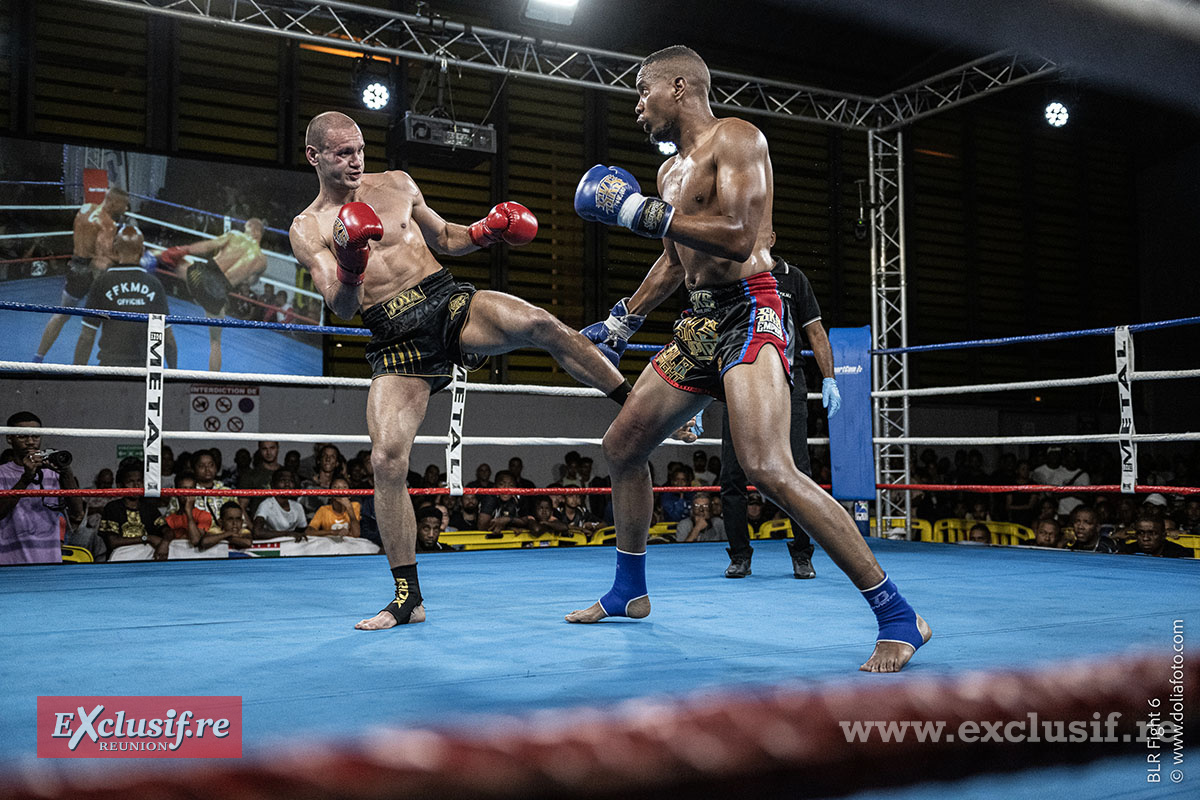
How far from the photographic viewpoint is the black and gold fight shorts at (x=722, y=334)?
6.42 ft

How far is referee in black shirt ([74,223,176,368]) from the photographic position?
6.58 metres

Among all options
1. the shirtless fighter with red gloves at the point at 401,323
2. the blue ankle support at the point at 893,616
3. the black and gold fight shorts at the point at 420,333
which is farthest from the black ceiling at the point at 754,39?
the blue ankle support at the point at 893,616

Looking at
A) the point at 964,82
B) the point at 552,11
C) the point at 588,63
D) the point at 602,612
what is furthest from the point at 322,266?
the point at 964,82

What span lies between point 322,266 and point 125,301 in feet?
16.5

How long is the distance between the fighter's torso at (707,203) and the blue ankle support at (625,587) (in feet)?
2.20

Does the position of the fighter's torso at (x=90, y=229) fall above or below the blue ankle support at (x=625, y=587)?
above

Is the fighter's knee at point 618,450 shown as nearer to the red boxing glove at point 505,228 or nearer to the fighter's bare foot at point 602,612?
the fighter's bare foot at point 602,612

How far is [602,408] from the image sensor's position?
833 cm

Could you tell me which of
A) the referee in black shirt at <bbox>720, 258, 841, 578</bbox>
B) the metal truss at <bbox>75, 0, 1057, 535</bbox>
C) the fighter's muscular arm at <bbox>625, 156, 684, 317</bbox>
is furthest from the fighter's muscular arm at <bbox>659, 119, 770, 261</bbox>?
the metal truss at <bbox>75, 0, 1057, 535</bbox>

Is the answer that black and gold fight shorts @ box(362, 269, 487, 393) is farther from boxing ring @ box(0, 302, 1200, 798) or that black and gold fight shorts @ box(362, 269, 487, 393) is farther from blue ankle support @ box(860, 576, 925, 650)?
blue ankle support @ box(860, 576, 925, 650)

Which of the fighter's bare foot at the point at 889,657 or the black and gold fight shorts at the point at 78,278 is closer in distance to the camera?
the fighter's bare foot at the point at 889,657

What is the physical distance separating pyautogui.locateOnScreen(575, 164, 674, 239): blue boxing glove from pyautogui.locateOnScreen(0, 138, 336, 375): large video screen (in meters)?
4.99

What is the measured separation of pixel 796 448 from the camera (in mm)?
3391

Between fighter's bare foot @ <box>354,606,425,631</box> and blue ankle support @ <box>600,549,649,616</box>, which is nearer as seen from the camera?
fighter's bare foot @ <box>354,606,425,631</box>
